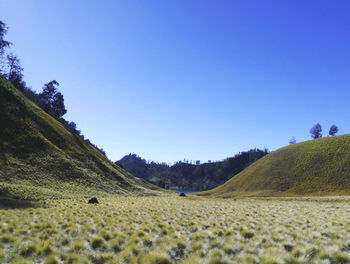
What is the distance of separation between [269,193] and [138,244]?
213 feet

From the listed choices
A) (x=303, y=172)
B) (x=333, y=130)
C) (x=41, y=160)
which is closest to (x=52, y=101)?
(x=41, y=160)

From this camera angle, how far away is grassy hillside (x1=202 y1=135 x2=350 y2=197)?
59.8 metres

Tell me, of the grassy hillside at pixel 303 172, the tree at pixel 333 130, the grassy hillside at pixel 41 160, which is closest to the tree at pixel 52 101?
the grassy hillside at pixel 41 160

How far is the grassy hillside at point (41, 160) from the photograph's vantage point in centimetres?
3388

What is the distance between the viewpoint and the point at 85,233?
8969 millimetres

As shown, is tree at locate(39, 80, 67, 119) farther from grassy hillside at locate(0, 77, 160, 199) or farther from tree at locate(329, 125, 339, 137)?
tree at locate(329, 125, 339, 137)

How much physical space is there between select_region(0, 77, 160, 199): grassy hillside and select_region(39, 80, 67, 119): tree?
4297 cm

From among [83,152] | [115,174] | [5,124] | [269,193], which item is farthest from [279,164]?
[5,124]

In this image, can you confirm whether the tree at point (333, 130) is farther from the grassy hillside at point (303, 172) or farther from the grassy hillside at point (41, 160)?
the grassy hillside at point (41, 160)

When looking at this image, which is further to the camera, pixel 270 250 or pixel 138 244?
pixel 138 244

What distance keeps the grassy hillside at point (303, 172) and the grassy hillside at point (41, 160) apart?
145 feet

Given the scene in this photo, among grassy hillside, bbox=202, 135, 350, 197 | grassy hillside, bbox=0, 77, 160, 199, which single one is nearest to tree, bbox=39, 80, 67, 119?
grassy hillside, bbox=0, 77, 160, 199

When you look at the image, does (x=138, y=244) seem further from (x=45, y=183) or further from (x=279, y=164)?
(x=279, y=164)

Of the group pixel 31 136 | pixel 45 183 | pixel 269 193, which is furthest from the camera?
pixel 269 193
